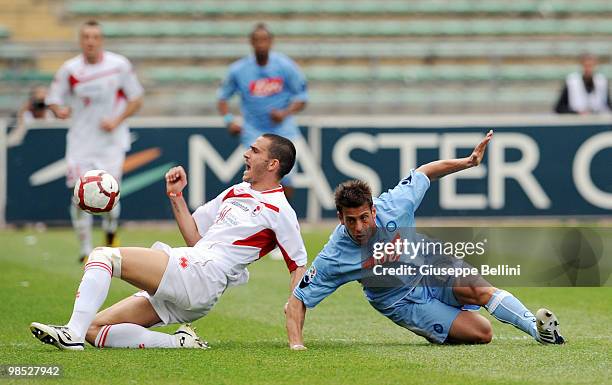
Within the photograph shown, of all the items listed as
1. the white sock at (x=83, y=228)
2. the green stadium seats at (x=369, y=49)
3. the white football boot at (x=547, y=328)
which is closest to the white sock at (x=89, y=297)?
the white football boot at (x=547, y=328)

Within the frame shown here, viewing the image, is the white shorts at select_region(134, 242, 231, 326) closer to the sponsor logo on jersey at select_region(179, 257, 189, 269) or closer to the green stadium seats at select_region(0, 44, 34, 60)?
the sponsor logo on jersey at select_region(179, 257, 189, 269)

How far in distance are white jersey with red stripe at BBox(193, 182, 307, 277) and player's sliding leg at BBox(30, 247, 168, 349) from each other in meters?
0.40

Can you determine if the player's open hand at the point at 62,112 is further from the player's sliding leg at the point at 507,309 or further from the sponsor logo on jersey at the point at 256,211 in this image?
the player's sliding leg at the point at 507,309

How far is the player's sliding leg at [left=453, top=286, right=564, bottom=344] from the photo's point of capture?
768cm

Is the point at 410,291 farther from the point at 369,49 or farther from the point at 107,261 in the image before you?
the point at 369,49

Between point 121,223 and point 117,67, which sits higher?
point 117,67

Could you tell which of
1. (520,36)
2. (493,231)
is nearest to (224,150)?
(493,231)

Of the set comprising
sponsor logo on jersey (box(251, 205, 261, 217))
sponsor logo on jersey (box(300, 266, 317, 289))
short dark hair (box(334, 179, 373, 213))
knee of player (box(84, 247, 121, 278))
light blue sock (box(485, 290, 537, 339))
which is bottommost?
light blue sock (box(485, 290, 537, 339))

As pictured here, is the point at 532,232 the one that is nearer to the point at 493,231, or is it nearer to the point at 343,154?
the point at 493,231

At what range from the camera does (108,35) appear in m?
21.9

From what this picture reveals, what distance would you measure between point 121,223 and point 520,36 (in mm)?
8820

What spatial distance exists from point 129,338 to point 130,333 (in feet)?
0.11

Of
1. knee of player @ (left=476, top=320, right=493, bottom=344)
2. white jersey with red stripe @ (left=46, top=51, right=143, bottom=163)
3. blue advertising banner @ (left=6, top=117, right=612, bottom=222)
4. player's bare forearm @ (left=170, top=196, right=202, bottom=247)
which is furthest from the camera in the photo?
blue advertising banner @ (left=6, top=117, right=612, bottom=222)

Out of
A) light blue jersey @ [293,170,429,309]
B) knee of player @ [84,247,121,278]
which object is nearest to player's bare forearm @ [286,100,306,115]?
light blue jersey @ [293,170,429,309]
